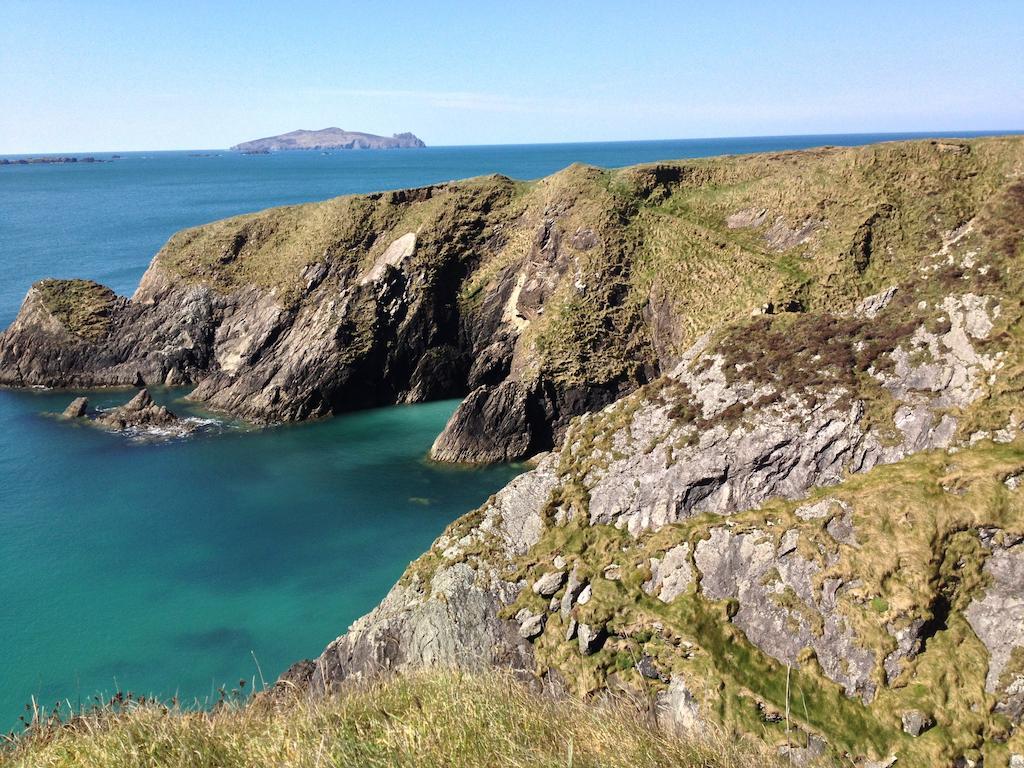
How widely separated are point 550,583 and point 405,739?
54.3ft

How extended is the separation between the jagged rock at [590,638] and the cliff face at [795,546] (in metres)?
0.05

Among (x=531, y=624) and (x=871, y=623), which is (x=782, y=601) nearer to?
(x=871, y=623)

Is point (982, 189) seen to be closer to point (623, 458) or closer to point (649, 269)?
point (649, 269)

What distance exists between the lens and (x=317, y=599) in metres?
33.9

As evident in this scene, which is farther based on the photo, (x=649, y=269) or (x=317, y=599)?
(x=649, y=269)

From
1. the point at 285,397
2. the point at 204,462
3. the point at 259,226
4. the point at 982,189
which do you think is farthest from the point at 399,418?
the point at 982,189

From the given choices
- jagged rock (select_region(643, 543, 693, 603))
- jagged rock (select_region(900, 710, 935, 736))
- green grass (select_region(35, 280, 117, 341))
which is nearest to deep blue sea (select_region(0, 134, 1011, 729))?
green grass (select_region(35, 280, 117, 341))

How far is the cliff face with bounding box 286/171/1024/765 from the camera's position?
18.0 m

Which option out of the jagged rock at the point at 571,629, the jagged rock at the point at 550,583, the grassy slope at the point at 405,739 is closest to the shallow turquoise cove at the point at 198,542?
the jagged rock at the point at 550,583

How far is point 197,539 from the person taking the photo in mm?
40062

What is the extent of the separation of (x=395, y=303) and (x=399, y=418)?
40.2ft

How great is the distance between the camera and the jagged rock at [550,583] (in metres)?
23.9

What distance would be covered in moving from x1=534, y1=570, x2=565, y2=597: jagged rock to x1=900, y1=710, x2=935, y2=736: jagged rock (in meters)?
10.9

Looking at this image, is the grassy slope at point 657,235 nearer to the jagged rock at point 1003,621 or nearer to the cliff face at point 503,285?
the cliff face at point 503,285
